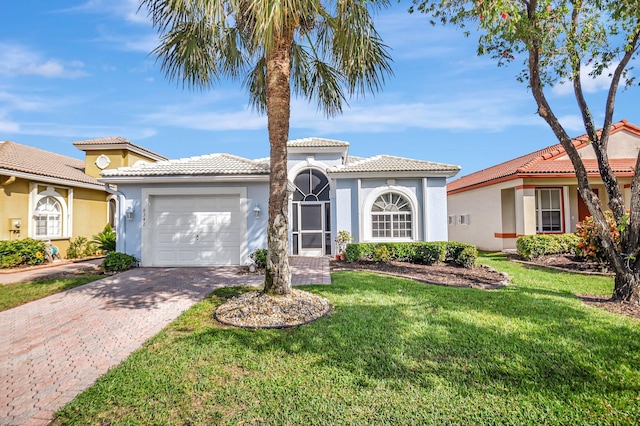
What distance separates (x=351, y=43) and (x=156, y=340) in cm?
696

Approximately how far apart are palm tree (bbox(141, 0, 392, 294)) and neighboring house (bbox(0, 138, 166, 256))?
733 cm

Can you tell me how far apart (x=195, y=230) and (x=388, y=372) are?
404 inches

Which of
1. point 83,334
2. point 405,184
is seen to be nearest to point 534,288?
point 405,184

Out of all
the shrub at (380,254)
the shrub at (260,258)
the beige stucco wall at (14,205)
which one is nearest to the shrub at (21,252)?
the beige stucco wall at (14,205)

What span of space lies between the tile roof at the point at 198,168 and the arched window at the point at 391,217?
5.87 meters

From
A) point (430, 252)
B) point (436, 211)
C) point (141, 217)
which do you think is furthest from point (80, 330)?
point (436, 211)

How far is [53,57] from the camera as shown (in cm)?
1089

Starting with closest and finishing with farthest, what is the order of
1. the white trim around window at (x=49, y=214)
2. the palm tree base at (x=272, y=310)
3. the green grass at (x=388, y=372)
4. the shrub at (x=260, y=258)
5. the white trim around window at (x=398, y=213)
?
the green grass at (x=388, y=372) → the palm tree base at (x=272, y=310) → the shrub at (x=260, y=258) → the white trim around window at (x=49, y=214) → the white trim around window at (x=398, y=213)

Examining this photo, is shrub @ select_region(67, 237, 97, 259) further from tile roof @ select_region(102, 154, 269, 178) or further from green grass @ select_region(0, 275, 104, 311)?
green grass @ select_region(0, 275, 104, 311)

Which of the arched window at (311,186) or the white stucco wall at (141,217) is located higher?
the arched window at (311,186)

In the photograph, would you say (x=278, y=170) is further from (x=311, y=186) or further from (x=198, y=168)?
(x=311, y=186)

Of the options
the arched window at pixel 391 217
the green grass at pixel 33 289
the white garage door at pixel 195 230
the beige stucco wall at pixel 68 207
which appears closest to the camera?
the green grass at pixel 33 289

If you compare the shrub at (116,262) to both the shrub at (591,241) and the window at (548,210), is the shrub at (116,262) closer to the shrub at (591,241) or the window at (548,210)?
the shrub at (591,241)

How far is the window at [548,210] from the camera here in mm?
17375
